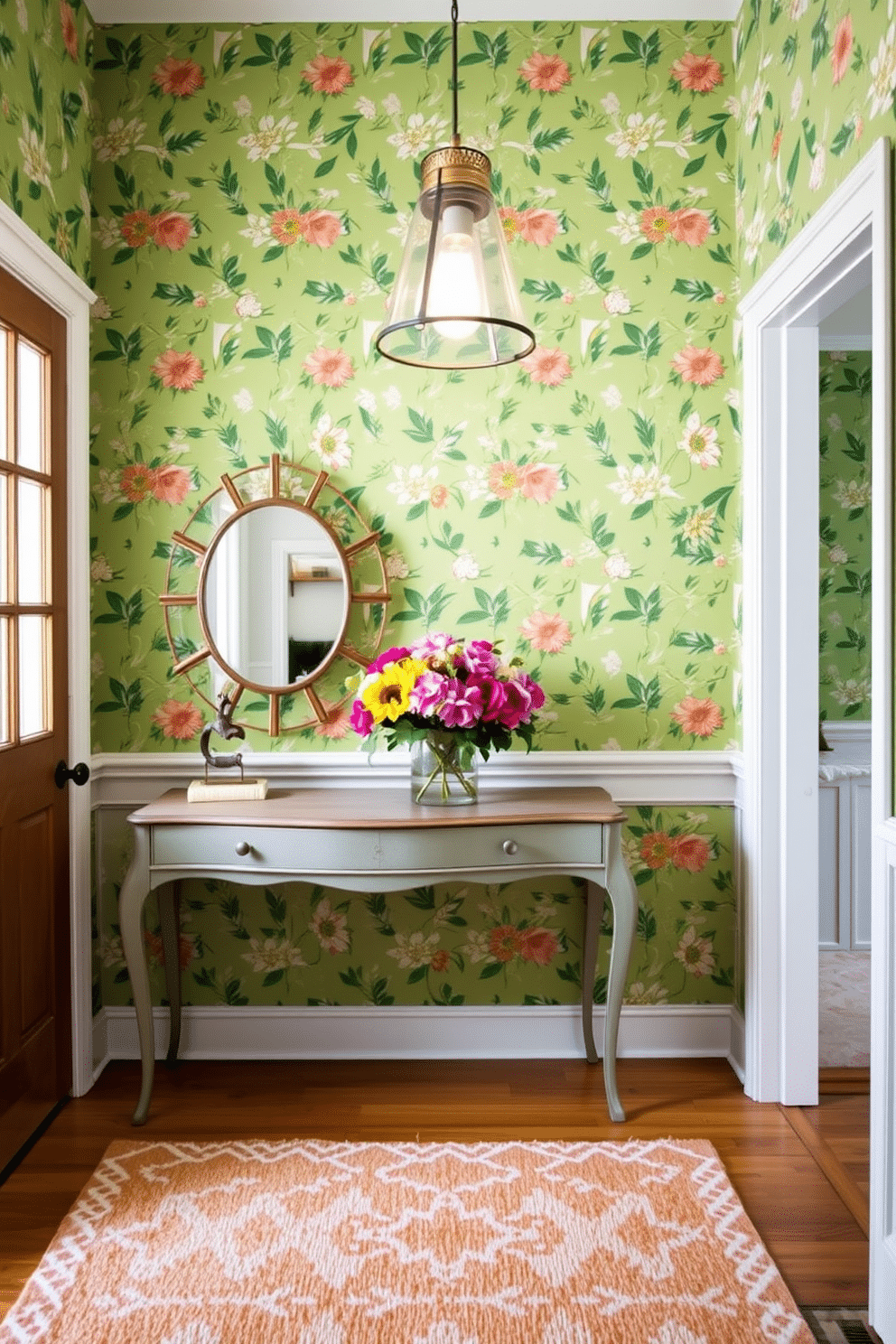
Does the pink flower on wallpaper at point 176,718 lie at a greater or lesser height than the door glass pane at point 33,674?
lesser

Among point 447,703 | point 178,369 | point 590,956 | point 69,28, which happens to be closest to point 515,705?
point 447,703

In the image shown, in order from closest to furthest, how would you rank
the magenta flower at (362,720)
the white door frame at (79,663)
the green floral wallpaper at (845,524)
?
the magenta flower at (362,720), the white door frame at (79,663), the green floral wallpaper at (845,524)

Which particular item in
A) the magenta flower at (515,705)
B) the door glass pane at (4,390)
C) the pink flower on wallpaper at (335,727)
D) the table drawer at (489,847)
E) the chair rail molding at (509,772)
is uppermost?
the door glass pane at (4,390)

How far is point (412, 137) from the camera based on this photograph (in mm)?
2830

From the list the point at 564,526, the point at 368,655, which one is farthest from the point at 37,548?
the point at 564,526

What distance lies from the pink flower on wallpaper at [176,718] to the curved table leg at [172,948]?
1.44ft

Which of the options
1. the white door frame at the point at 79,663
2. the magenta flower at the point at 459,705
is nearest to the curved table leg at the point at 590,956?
the magenta flower at the point at 459,705

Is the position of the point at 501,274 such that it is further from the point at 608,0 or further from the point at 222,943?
the point at 222,943

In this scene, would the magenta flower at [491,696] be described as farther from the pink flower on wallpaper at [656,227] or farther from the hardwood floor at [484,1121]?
the pink flower on wallpaper at [656,227]

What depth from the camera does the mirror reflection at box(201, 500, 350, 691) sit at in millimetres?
2832

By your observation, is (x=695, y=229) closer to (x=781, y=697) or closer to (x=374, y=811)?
(x=781, y=697)

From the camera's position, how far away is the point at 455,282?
145 centimetres

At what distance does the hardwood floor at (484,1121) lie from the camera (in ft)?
6.70

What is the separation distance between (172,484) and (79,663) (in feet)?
1.92
